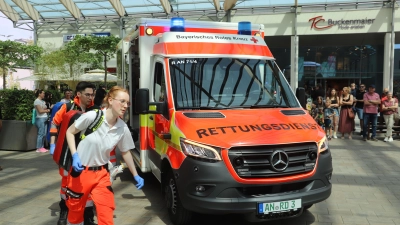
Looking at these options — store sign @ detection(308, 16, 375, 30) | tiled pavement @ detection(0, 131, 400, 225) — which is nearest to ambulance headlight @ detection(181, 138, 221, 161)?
tiled pavement @ detection(0, 131, 400, 225)

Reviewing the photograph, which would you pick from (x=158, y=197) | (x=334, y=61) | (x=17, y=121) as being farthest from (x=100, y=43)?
(x=158, y=197)

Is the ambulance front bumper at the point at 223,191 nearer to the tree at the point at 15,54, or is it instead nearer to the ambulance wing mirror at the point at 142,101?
the ambulance wing mirror at the point at 142,101

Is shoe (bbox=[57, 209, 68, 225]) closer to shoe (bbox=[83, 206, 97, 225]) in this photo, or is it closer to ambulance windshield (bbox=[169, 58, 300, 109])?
shoe (bbox=[83, 206, 97, 225])

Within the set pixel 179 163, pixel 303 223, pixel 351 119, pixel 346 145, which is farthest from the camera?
pixel 351 119

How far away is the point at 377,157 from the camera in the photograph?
932 centimetres

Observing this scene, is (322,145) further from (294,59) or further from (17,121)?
(294,59)

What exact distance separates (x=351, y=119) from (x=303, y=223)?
850cm

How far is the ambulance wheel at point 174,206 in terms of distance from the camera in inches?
171

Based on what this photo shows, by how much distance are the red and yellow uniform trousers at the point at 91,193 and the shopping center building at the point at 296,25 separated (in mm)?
20145

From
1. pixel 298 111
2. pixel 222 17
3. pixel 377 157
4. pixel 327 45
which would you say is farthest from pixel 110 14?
pixel 298 111

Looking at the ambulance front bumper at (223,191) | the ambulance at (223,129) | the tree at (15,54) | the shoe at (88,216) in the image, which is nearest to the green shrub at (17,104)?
the ambulance at (223,129)

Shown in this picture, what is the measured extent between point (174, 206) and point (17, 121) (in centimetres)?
735

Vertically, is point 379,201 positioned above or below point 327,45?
below

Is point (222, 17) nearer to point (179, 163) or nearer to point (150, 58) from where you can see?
point (150, 58)
